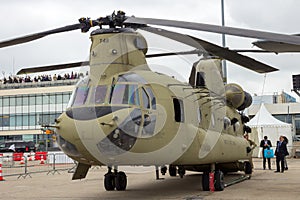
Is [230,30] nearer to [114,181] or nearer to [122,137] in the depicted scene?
[122,137]

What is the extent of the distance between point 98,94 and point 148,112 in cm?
118

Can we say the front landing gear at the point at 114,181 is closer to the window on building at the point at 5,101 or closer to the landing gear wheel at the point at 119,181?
the landing gear wheel at the point at 119,181

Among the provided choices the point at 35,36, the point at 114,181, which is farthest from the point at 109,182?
the point at 35,36

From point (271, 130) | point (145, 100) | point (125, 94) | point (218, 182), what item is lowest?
point (218, 182)

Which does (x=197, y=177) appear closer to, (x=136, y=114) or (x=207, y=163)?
(x=207, y=163)

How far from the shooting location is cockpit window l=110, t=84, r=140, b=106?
9.76 m

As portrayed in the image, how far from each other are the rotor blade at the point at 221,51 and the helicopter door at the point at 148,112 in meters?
1.49

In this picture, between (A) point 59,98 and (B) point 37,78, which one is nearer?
(A) point 59,98

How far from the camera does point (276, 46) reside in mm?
9398

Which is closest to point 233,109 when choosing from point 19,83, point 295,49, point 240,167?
point 240,167

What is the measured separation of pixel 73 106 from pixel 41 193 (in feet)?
13.9

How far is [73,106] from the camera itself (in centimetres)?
989

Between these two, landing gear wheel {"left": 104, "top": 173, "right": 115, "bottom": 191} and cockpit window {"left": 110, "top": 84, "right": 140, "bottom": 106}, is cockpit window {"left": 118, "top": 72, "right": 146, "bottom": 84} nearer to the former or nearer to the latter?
cockpit window {"left": 110, "top": 84, "right": 140, "bottom": 106}

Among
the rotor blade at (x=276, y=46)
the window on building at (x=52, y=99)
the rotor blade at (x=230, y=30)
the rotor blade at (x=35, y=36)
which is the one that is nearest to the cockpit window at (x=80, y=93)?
the rotor blade at (x=35, y=36)
